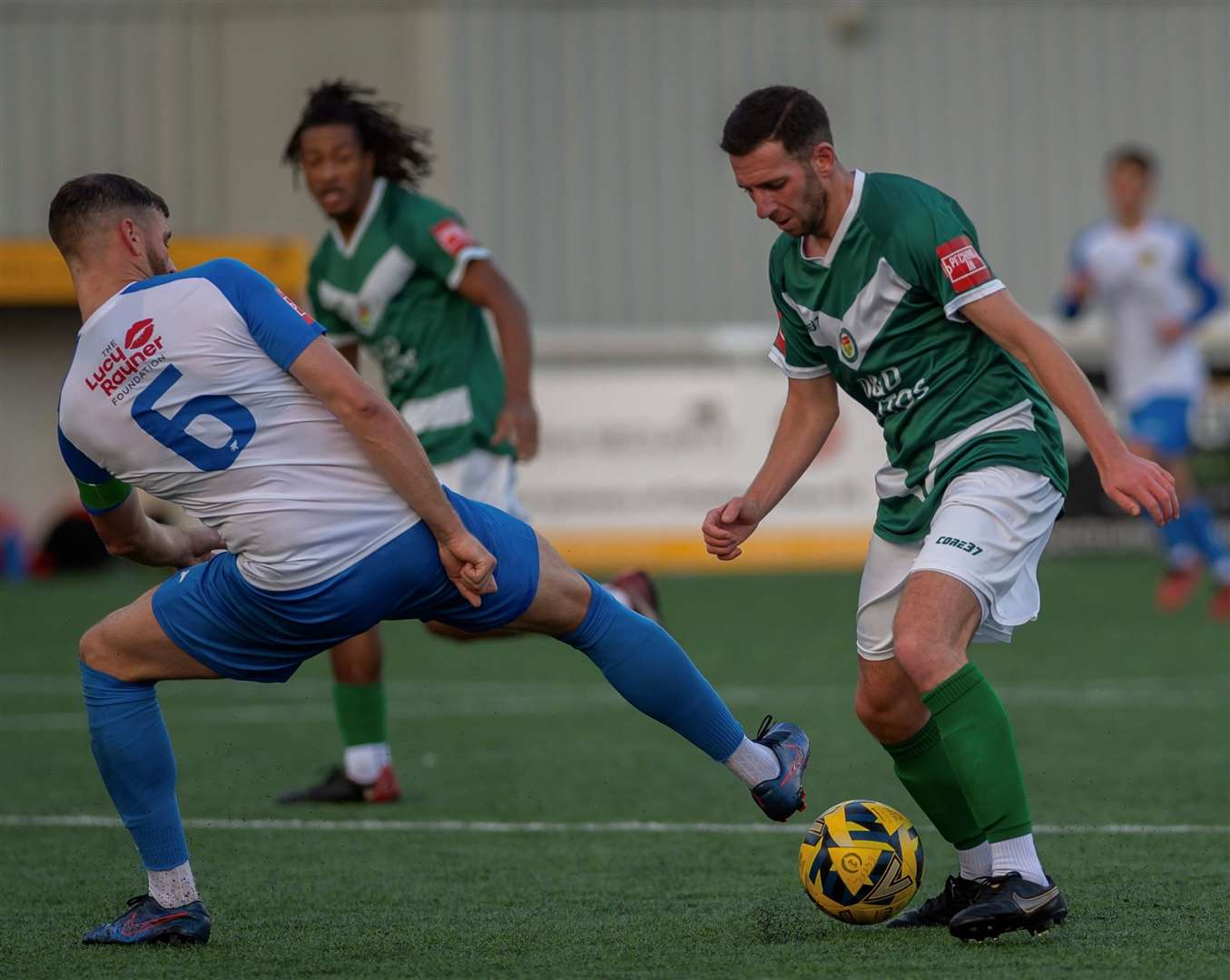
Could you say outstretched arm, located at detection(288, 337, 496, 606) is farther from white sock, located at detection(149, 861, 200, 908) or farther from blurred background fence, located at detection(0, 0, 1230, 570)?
blurred background fence, located at detection(0, 0, 1230, 570)

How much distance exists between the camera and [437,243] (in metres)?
6.51

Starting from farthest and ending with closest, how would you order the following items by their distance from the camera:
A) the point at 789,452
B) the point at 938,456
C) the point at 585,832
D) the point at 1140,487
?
the point at 585,832
the point at 789,452
the point at 938,456
the point at 1140,487

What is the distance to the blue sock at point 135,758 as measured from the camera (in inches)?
169

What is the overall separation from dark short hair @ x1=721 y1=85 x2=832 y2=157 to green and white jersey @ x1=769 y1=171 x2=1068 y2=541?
Result: 0.60 ft

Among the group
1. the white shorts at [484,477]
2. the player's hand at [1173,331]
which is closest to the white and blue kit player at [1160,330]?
the player's hand at [1173,331]

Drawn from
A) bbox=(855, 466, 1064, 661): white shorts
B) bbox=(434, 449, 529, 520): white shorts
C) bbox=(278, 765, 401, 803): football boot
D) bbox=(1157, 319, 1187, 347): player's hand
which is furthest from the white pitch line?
bbox=(1157, 319, 1187, 347): player's hand

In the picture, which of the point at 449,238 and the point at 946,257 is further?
the point at 449,238

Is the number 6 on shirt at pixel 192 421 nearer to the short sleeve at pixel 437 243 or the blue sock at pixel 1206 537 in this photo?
the short sleeve at pixel 437 243

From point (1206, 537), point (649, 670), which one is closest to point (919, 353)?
point (649, 670)

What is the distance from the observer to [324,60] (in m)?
20.8

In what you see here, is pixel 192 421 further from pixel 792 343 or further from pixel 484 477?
pixel 484 477

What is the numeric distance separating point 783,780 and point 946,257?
48.0 inches

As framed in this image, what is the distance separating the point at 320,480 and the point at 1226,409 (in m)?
13.7

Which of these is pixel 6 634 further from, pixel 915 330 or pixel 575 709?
pixel 915 330
